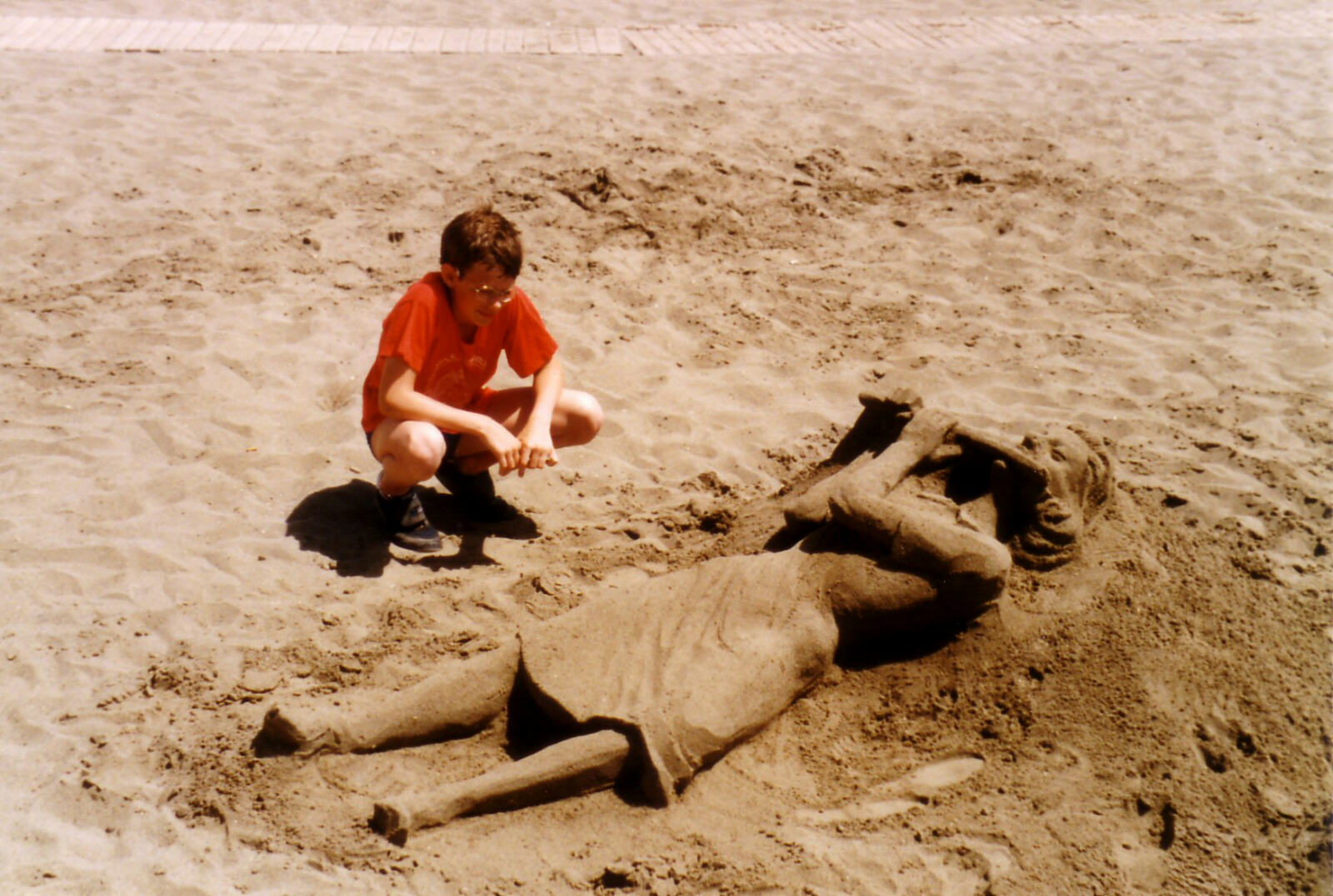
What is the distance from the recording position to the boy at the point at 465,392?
3549 millimetres

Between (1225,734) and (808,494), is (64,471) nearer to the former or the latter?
(808,494)

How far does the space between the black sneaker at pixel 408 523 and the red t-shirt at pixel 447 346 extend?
0.27 metres

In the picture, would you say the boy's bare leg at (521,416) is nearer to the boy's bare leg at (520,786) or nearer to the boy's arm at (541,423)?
the boy's arm at (541,423)

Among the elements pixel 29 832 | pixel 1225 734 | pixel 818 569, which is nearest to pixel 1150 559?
pixel 1225 734

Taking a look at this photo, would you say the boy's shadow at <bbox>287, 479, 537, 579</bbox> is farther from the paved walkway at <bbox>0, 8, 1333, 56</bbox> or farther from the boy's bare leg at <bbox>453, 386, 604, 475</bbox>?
the paved walkway at <bbox>0, 8, 1333, 56</bbox>

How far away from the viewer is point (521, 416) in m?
4.05

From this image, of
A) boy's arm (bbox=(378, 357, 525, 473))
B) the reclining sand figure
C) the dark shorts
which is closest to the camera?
the reclining sand figure

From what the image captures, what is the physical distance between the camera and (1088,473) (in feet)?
12.0

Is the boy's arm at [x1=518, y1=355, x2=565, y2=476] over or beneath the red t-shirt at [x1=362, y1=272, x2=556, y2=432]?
beneath

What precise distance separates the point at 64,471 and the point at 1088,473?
3.55 meters

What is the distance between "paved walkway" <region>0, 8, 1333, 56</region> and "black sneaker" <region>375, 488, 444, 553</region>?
5700mm

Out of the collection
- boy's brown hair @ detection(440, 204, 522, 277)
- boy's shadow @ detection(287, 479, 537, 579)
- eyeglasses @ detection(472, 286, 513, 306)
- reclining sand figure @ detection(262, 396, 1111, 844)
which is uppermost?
boy's brown hair @ detection(440, 204, 522, 277)

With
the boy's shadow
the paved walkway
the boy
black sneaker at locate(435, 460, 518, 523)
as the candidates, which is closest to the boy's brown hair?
the boy

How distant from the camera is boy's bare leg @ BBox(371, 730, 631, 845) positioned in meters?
2.72
